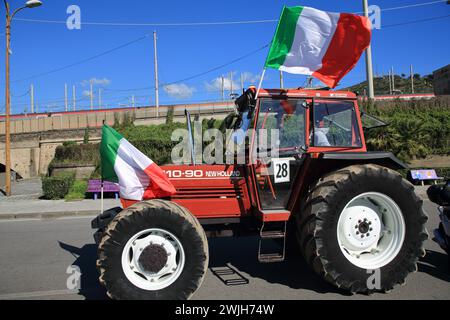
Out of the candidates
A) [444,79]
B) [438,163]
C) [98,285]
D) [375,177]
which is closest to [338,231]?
[375,177]

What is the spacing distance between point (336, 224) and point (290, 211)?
619 mm

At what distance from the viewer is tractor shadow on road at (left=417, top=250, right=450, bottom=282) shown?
4940 millimetres

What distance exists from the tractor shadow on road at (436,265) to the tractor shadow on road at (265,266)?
1.53m

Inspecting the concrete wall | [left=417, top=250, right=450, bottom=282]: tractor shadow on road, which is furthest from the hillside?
[left=417, top=250, right=450, bottom=282]: tractor shadow on road

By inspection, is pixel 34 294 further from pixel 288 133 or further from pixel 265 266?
pixel 288 133

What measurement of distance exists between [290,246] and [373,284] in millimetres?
1449

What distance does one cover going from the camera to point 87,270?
560cm

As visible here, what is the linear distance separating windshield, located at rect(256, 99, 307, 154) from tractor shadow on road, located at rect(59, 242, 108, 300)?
112 inches

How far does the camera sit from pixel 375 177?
438cm

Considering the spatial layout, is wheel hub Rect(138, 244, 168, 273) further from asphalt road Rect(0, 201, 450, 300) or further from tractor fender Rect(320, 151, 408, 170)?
tractor fender Rect(320, 151, 408, 170)

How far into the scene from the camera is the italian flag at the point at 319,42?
493 cm

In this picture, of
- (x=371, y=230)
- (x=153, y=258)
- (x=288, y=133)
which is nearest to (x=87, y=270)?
(x=153, y=258)

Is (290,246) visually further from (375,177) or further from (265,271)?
(375,177)

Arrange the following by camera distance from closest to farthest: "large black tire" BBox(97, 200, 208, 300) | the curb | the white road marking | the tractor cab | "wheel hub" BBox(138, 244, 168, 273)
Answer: "large black tire" BBox(97, 200, 208, 300) → "wheel hub" BBox(138, 244, 168, 273) → the white road marking → the tractor cab → the curb
